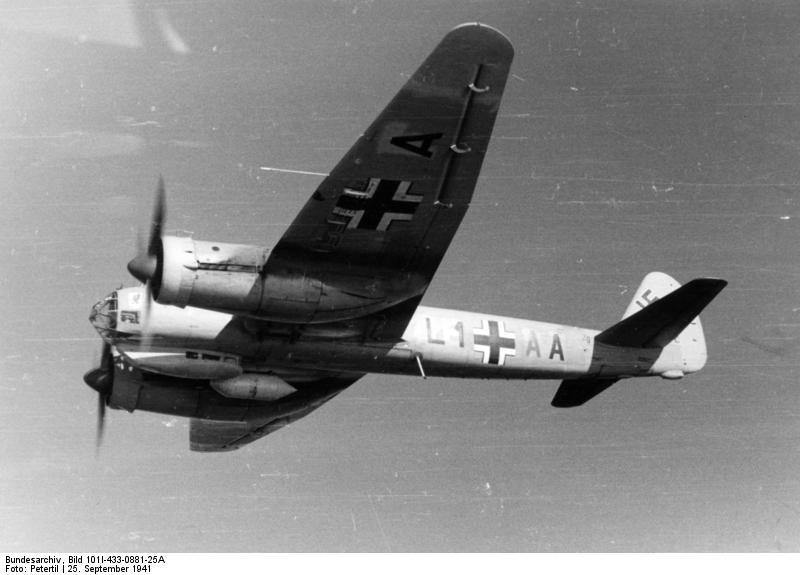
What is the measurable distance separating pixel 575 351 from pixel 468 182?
5008mm

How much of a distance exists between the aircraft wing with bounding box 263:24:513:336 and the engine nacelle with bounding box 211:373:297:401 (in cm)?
306

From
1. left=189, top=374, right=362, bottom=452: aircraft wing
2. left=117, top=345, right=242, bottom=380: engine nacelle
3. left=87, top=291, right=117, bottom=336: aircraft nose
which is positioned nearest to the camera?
left=87, top=291, right=117, bottom=336: aircraft nose

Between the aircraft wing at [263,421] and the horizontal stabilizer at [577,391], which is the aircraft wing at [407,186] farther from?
the horizontal stabilizer at [577,391]

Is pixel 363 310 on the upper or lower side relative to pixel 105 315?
upper

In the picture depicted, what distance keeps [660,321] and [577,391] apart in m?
2.17

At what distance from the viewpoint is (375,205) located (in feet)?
56.8

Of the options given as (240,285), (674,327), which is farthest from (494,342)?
(240,285)

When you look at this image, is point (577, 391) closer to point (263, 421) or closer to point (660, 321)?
point (660, 321)

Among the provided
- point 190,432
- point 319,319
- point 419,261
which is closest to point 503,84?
point 419,261

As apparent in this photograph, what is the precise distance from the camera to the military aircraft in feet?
53.7

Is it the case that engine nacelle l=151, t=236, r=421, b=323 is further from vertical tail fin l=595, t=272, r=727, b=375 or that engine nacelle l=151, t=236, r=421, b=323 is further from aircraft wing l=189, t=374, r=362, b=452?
vertical tail fin l=595, t=272, r=727, b=375

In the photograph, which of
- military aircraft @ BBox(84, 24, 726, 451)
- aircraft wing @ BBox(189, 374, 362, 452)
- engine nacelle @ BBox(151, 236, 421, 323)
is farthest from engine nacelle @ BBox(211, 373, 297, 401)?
engine nacelle @ BBox(151, 236, 421, 323)

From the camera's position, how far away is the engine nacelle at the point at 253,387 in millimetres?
20312

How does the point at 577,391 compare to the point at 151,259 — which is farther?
the point at 577,391
